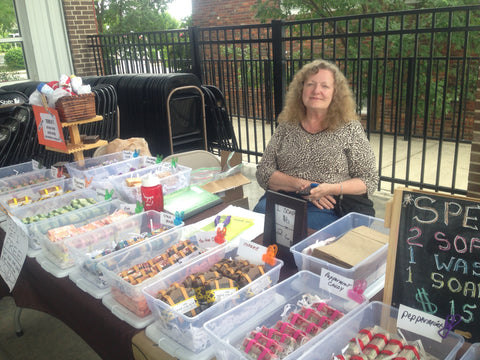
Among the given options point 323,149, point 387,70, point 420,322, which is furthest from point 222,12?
point 420,322

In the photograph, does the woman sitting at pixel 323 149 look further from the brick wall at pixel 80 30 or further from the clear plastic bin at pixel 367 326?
the brick wall at pixel 80 30

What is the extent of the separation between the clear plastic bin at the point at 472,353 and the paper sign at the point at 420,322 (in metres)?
0.07

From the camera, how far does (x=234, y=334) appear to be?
1.13 meters

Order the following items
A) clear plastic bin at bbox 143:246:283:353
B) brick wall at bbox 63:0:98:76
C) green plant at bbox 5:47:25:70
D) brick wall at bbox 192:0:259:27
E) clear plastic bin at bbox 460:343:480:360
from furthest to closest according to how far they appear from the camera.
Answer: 1. brick wall at bbox 192:0:259:27
2. brick wall at bbox 63:0:98:76
3. green plant at bbox 5:47:25:70
4. clear plastic bin at bbox 143:246:283:353
5. clear plastic bin at bbox 460:343:480:360

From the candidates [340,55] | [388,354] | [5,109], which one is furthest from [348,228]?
[340,55]

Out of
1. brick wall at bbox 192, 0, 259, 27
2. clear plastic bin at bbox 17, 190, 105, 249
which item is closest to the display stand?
clear plastic bin at bbox 17, 190, 105, 249

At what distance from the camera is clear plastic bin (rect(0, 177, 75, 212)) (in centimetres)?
213

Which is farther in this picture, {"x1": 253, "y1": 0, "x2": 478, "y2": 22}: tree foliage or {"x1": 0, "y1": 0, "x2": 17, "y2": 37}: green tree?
{"x1": 0, "y1": 0, "x2": 17, "y2": 37}: green tree

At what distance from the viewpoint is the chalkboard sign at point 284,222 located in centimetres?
155

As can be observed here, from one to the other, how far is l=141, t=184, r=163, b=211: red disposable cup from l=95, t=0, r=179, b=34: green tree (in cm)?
1152

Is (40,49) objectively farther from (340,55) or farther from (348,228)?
(348,228)

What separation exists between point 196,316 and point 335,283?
16.7 inches

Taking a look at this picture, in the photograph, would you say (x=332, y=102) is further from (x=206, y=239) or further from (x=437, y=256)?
(x=437, y=256)

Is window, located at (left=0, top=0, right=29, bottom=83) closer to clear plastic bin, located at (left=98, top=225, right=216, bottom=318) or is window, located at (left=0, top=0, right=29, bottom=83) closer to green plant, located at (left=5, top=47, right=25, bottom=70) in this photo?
green plant, located at (left=5, top=47, right=25, bottom=70)
